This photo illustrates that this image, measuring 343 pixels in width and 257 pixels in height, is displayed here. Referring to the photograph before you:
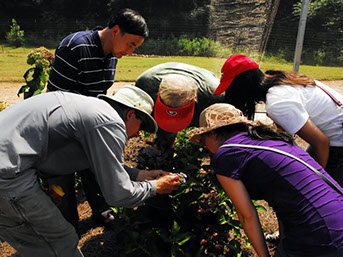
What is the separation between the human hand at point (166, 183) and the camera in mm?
1764

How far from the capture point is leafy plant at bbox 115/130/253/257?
83.2 inches

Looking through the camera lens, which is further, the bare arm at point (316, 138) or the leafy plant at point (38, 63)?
the leafy plant at point (38, 63)

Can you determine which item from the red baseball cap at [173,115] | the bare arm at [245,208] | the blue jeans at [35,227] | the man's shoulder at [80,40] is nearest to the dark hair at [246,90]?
the red baseball cap at [173,115]

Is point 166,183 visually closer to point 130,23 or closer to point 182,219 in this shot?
point 182,219

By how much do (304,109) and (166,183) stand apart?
0.87 m

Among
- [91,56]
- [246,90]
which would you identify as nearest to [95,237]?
[91,56]

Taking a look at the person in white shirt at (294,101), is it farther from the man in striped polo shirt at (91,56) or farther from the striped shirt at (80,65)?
the striped shirt at (80,65)

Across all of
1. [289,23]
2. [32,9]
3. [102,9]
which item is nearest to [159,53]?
[289,23]

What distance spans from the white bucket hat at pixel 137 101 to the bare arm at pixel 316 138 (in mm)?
849

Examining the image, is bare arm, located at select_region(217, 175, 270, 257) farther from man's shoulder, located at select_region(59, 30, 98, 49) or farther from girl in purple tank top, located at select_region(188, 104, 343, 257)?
man's shoulder, located at select_region(59, 30, 98, 49)

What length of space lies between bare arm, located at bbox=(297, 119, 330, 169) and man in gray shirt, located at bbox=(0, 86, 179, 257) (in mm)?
975

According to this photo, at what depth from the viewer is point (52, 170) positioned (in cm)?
151

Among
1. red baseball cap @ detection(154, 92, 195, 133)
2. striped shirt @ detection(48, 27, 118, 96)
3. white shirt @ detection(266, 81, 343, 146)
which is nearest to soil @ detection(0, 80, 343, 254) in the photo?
striped shirt @ detection(48, 27, 118, 96)

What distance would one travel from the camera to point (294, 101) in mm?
1709
